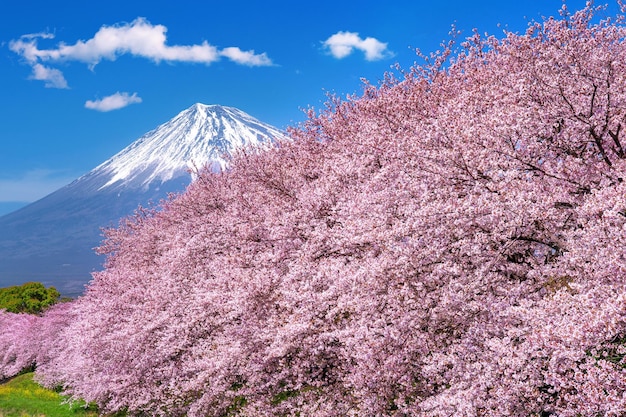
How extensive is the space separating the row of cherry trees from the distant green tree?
186ft

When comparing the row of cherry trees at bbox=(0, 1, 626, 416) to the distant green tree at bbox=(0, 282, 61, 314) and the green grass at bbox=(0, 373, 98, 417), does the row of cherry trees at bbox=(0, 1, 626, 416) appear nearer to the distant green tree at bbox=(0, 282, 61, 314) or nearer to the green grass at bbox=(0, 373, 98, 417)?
the green grass at bbox=(0, 373, 98, 417)

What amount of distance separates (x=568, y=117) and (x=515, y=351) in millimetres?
4314

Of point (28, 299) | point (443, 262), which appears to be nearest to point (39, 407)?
point (443, 262)

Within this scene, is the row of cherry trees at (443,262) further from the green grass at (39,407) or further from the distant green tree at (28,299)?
the distant green tree at (28,299)

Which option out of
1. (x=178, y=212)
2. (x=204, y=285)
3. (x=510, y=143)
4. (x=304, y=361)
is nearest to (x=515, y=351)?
(x=510, y=143)

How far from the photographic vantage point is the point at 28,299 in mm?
67938

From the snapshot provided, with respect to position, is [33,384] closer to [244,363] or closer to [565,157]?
[244,363]

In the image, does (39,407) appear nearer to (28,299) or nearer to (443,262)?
(443,262)

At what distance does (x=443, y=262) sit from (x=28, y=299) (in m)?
72.9

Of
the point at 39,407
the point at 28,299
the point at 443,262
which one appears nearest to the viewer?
the point at 443,262

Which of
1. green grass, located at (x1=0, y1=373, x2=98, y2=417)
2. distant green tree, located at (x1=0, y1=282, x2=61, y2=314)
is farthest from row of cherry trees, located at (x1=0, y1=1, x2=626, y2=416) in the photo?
distant green tree, located at (x1=0, y1=282, x2=61, y2=314)

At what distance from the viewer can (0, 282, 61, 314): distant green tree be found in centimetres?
6594

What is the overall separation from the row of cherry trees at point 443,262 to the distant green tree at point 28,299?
56656 millimetres

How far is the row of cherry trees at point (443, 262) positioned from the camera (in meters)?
6.13
